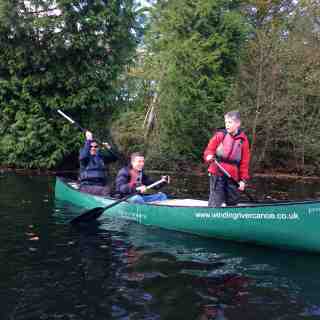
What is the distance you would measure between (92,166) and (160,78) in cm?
987

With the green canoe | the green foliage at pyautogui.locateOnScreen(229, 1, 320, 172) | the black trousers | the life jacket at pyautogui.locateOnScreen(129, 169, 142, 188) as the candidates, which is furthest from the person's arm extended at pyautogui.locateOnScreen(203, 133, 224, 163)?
the green foliage at pyautogui.locateOnScreen(229, 1, 320, 172)

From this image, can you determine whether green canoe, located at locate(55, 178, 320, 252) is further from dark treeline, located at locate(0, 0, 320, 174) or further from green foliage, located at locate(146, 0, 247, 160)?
green foliage, located at locate(146, 0, 247, 160)

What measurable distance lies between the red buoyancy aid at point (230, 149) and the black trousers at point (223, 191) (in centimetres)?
30

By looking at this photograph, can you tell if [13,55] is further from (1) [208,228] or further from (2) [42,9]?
(1) [208,228]

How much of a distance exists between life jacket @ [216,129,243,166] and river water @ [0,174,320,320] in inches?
45.2

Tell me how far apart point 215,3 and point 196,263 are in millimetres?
14697

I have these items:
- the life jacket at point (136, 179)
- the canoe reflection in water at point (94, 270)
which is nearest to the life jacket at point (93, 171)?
the life jacket at point (136, 179)

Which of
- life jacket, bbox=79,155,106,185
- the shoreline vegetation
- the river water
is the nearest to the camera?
the river water

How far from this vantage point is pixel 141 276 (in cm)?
471

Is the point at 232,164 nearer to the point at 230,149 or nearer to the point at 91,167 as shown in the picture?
the point at 230,149

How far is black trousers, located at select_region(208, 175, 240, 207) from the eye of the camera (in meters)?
6.28

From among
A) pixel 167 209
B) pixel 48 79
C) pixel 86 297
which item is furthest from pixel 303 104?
pixel 86 297

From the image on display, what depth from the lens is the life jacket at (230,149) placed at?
6.07m

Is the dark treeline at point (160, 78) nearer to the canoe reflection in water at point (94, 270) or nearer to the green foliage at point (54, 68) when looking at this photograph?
the green foliage at point (54, 68)
